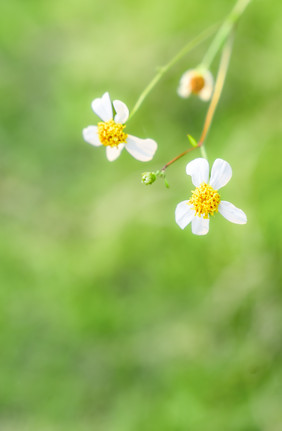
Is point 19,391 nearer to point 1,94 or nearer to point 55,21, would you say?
point 1,94

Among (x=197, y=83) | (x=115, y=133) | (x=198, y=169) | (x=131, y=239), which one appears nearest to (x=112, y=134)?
(x=115, y=133)

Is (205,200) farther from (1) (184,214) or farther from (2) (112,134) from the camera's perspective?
(2) (112,134)

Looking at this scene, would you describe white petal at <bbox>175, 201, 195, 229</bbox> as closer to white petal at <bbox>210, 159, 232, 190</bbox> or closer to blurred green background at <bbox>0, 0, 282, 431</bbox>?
white petal at <bbox>210, 159, 232, 190</bbox>

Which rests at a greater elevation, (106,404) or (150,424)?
(106,404)

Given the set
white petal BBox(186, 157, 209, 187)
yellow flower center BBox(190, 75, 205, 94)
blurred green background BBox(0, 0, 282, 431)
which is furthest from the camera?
blurred green background BBox(0, 0, 282, 431)

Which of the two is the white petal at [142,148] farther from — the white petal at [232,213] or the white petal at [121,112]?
the white petal at [232,213]

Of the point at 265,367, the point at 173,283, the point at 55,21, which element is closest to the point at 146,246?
the point at 173,283

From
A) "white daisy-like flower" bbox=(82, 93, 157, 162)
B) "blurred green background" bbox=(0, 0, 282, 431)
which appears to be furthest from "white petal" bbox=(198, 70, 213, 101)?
"blurred green background" bbox=(0, 0, 282, 431)
